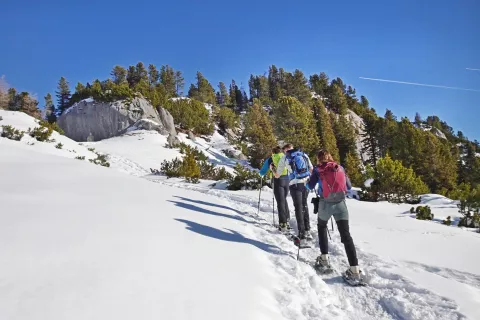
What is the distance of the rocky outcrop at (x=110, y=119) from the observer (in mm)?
42062

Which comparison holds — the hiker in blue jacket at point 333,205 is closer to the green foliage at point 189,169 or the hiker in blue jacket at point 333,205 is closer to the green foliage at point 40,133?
the green foliage at point 189,169

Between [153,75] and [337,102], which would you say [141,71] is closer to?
[153,75]

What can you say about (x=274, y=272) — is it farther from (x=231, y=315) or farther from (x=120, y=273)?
(x=120, y=273)

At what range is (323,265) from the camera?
16.1 ft

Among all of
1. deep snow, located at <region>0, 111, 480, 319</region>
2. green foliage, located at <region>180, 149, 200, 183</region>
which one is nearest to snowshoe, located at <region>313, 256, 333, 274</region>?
deep snow, located at <region>0, 111, 480, 319</region>

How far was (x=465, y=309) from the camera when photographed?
345 centimetres

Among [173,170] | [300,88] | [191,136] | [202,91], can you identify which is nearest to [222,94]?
[202,91]

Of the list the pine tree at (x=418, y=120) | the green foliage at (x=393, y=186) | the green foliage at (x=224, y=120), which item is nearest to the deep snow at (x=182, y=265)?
the green foliage at (x=393, y=186)

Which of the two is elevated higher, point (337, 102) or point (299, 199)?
point (337, 102)

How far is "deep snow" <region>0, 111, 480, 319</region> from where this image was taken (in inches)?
105

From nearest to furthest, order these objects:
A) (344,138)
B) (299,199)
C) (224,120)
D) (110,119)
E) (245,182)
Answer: (299,199) → (245,182) → (110,119) → (344,138) → (224,120)

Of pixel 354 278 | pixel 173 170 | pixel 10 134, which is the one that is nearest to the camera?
pixel 354 278

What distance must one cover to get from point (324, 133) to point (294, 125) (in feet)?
27.8

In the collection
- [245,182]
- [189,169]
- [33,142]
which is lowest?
[245,182]
